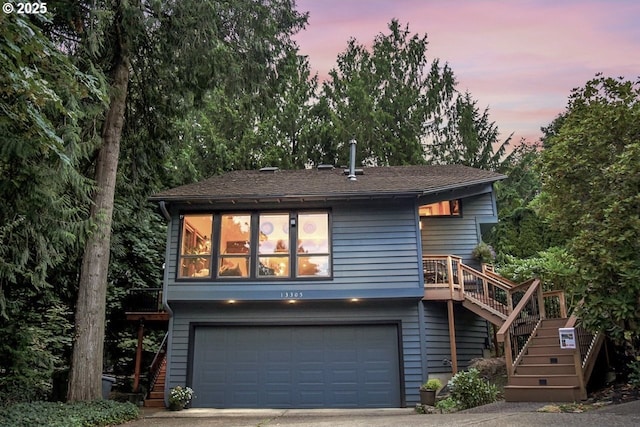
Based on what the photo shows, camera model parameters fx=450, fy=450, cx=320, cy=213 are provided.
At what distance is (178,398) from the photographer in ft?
30.7

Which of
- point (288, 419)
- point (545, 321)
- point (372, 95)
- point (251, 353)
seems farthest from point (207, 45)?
point (372, 95)

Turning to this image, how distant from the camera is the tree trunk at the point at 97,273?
8375 mm

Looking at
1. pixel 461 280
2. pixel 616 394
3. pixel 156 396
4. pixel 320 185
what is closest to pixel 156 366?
pixel 156 396

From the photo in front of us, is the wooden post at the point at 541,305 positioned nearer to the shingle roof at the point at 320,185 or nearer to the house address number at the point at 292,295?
the shingle roof at the point at 320,185

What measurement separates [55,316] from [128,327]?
3412 millimetres

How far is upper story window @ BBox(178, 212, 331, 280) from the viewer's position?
1013 centimetres

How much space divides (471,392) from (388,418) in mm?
1455

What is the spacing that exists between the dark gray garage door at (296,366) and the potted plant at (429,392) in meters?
0.78

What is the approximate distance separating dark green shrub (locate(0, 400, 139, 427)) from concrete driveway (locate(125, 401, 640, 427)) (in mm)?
340

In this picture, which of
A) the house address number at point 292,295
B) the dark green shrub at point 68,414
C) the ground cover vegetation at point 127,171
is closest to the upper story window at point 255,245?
the house address number at point 292,295

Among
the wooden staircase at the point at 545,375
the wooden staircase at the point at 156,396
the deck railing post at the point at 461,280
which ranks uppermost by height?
the deck railing post at the point at 461,280

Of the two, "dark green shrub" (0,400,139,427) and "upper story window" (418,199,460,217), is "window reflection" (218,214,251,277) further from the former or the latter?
"upper story window" (418,199,460,217)

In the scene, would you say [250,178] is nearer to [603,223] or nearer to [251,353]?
[251,353]

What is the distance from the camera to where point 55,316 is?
1091cm
